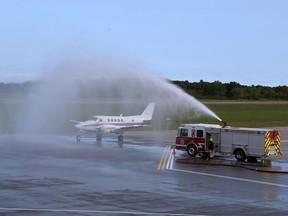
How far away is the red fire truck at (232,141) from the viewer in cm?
3531

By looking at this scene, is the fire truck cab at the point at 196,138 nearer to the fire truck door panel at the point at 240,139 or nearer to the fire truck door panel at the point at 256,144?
the fire truck door panel at the point at 240,139

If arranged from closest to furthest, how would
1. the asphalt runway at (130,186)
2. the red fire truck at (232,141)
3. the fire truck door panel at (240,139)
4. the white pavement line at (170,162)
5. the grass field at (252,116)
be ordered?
the asphalt runway at (130,186) < the white pavement line at (170,162) < the red fire truck at (232,141) < the fire truck door panel at (240,139) < the grass field at (252,116)

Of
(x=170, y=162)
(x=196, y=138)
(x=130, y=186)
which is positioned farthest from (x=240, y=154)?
(x=130, y=186)

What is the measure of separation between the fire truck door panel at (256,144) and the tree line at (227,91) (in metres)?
115

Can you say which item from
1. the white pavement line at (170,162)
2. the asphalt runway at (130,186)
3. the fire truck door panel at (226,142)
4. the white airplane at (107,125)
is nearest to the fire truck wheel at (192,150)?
the white pavement line at (170,162)

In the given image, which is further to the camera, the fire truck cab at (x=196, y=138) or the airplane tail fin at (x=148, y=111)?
the airplane tail fin at (x=148, y=111)

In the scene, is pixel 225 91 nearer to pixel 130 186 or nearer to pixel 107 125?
pixel 107 125

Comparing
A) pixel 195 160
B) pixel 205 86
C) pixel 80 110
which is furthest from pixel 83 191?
pixel 205 86

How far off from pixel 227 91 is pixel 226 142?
147 metres

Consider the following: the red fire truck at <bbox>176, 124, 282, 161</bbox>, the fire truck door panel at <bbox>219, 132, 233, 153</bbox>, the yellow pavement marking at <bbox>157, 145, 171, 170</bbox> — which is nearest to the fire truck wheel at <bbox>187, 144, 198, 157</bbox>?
the red fire truck at <bbox>176, 124, 282, 161</bbox>

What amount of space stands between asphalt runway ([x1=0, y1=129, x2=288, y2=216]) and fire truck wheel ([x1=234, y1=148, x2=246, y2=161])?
8.12ft

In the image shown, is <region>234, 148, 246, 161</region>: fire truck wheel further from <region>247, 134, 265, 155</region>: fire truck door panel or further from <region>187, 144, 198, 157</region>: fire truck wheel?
<region>187, 144, 198, 157</region>: fire truck wheel

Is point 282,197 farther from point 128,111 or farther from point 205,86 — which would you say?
point 205,86

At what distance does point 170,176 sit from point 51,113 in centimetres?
3715
